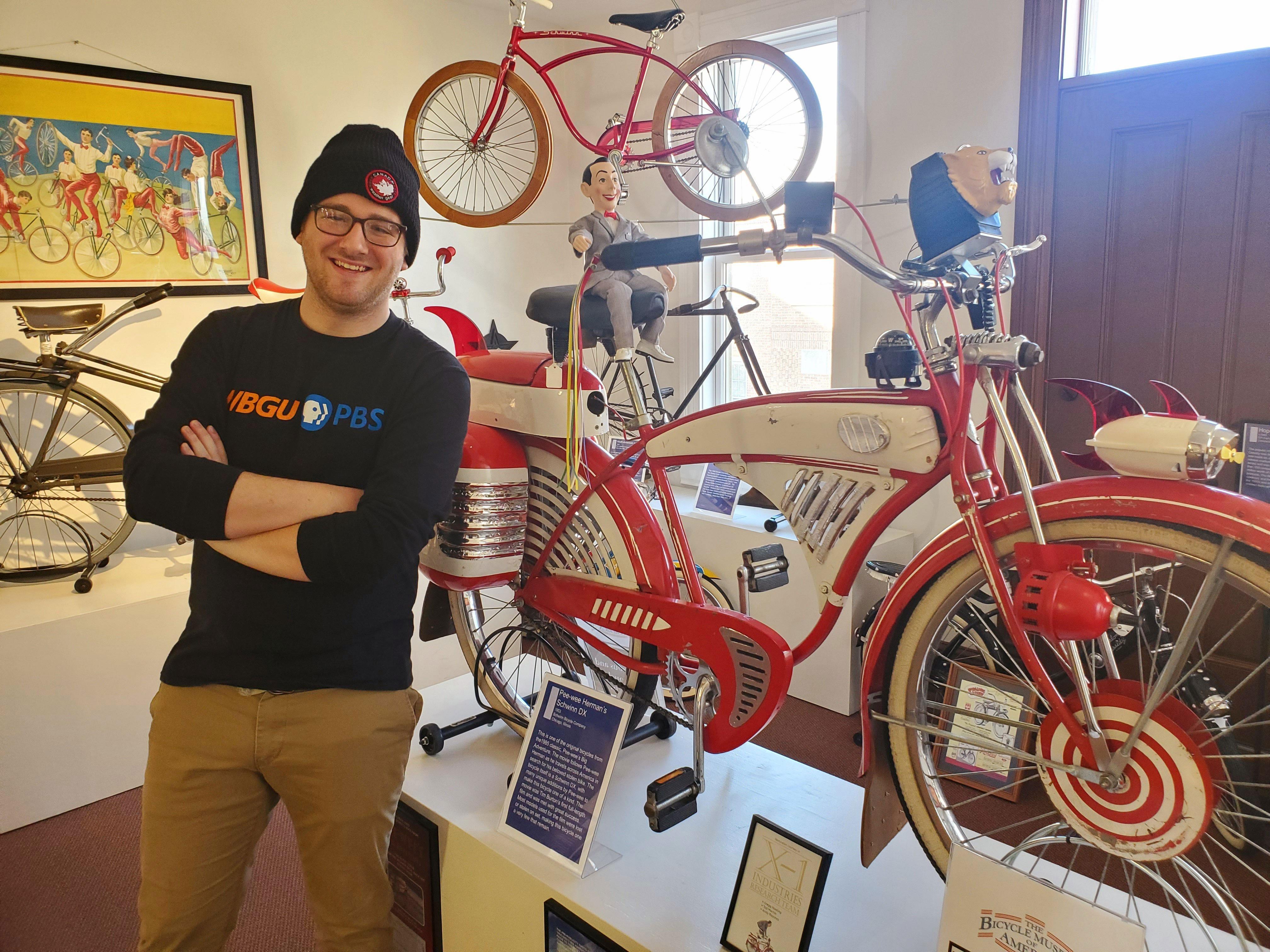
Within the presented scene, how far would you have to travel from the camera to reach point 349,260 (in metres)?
1.40

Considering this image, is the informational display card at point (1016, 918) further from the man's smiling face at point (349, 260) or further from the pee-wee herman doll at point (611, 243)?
the pee-wee herman doll at point (611, 243)

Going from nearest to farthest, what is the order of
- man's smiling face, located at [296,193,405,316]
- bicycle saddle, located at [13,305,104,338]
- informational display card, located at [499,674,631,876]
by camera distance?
man's smiling face, located at [296,193,405,316] < informational display card, located at [499,674,631,876] < bicycle saddle, located at [13,305,104,338]

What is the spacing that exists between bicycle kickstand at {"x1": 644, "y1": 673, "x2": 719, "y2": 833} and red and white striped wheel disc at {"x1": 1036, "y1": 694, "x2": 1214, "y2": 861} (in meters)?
0.59

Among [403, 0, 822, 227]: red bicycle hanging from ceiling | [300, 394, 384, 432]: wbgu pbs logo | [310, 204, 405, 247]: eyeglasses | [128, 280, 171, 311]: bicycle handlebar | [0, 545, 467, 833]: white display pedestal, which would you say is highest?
[403, 0, 822, 227]: red bicycle hanging from ceiling

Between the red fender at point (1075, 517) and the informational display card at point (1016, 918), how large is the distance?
0.25 meters

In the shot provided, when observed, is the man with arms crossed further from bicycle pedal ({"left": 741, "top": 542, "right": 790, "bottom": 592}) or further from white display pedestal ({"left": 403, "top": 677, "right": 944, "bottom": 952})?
bicycle pedal ({"left": 741, "top": 542, "right": 790, "bottom": 592})

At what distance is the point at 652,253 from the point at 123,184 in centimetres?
258

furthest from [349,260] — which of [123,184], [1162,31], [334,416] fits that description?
[1162,31]

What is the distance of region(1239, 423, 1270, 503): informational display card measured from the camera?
2.45m

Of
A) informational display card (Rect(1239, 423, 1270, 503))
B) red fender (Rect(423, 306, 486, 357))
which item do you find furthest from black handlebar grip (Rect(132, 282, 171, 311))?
informational display card (Rect(1239, 423, 1270, 503))

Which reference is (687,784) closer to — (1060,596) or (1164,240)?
(1060,596)

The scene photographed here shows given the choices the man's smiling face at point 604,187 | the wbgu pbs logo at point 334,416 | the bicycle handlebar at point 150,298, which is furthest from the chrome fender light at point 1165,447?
the bicycle handlebar at point 150,298

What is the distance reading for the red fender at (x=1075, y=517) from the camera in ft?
3.41

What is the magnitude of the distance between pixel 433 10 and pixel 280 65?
2.79 feet
